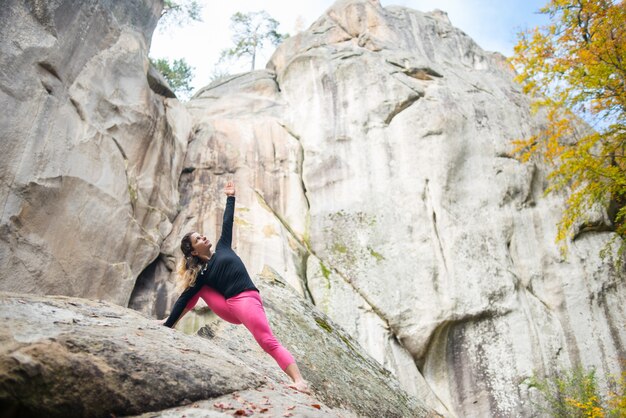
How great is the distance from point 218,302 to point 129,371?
5.54ft

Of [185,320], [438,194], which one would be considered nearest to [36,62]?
[185,320]

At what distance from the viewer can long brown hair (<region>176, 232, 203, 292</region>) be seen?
5196 millimetres

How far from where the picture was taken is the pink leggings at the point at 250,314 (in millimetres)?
4754

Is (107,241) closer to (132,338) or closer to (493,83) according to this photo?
(132,338)

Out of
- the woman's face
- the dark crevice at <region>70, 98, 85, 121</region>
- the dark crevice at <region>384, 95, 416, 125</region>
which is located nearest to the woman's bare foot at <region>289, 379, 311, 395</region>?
the woman's face

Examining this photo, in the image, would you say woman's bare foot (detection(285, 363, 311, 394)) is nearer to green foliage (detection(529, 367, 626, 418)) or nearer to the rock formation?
the rock formation

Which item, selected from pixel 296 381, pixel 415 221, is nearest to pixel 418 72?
pixel 415 221

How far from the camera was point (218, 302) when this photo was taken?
5141 mm

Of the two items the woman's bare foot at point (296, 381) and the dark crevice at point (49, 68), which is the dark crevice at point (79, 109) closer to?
the dark crevice at point (49, 68)

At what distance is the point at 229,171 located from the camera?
53.4ft

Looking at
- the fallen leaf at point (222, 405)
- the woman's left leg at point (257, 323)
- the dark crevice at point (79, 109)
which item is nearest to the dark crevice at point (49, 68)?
the dark crevice at point (79, 109)

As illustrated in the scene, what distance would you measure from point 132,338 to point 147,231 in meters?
10.3

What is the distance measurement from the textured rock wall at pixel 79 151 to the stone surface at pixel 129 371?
21.1 feet

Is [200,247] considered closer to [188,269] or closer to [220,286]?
[188,269]
